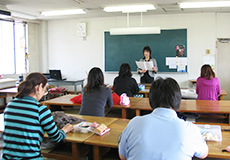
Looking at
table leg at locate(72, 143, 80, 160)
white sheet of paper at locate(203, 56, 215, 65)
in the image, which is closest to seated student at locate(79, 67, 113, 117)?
table leg at locate(72, 143, 80, 160)

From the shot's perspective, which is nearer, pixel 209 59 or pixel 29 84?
pixel 29 84

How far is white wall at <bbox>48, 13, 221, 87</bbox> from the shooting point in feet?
24.0

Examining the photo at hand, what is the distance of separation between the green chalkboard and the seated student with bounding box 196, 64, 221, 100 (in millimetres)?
3274

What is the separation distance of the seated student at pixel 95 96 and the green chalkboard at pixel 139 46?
4.68 m

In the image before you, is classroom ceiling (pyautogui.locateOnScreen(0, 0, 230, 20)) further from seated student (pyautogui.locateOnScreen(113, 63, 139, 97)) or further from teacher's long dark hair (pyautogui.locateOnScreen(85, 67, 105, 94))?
teacher's long dark hair (pyautogui.locateOnScreen(85, 67, 105, 94))

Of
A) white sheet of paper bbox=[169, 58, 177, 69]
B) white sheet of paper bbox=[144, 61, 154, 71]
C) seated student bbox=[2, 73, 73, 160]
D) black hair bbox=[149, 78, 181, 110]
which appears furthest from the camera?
white sheet of paper bbox=[169, 58, 177, 69]

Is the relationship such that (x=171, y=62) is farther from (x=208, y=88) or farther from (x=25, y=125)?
(x=25, y=125)

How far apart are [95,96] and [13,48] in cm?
573

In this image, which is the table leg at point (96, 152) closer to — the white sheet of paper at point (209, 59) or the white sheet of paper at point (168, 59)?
the white sheet of paper at point (168, 59)

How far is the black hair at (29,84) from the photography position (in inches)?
76.1

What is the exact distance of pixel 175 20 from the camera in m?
7.44

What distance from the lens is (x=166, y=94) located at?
1.56 meters

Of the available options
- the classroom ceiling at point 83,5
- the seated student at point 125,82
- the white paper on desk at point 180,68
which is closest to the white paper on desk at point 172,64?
the white paper on desk at point 180,68

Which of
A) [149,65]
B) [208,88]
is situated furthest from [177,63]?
[208,88]
